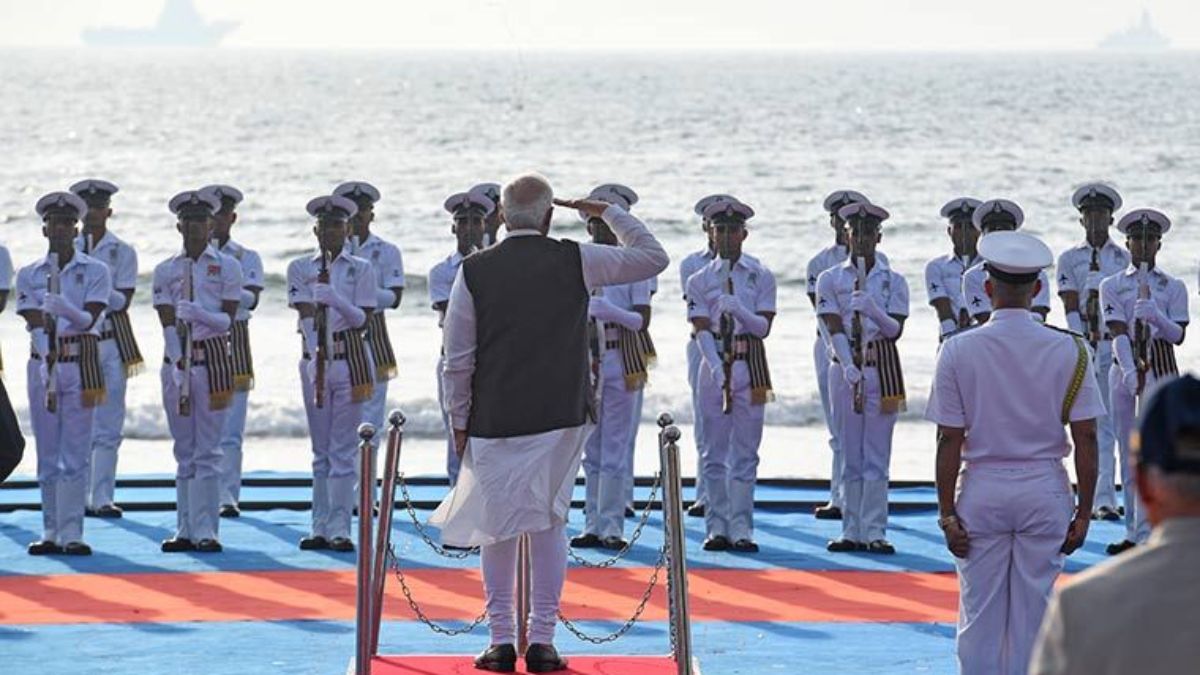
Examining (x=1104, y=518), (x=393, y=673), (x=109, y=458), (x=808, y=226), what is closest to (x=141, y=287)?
(x=808, y=226)

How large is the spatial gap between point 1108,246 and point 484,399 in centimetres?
665

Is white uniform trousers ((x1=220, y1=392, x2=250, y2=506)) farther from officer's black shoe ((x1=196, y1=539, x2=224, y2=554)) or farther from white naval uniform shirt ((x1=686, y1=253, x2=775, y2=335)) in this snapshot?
white naval uniform shirt ((x1=686, y1=253, x2=775, y2=335))

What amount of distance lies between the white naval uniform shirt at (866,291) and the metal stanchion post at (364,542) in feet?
17.6

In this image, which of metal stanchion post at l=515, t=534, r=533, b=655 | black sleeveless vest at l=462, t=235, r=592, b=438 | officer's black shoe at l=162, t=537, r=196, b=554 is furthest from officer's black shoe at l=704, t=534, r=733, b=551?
black sleeveless vest at l=462, t=235, r=592, b=438

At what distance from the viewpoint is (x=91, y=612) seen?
1209cm

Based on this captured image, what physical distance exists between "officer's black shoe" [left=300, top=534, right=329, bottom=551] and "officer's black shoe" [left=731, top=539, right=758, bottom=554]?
7.87ft

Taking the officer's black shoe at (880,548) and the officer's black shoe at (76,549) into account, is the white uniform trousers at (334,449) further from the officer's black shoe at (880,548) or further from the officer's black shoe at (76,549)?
the officer's black shoe at (880,548)

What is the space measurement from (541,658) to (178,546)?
199 inches

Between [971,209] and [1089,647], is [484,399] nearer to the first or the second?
[1089,647]

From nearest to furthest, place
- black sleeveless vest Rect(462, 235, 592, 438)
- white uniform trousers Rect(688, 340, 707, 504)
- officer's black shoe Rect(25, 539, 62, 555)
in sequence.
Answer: black sleeveless vest Rect(462, 235, 592, 438)
officer's black shoe Rect(25, 539, 62, 555)
white uniform trousers Rect(688, 340, 707, 504)

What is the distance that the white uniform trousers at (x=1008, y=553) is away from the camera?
8250mm

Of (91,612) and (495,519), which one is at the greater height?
(495,519)

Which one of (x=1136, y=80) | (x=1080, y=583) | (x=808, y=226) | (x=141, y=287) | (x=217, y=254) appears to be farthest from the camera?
(x=1136, y=80)

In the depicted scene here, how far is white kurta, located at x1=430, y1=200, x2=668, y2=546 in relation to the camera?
9.20m
